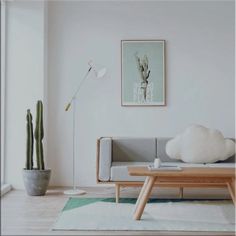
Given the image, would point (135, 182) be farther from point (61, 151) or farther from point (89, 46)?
point (89, 46)

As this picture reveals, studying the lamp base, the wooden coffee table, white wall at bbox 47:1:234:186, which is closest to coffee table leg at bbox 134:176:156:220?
the wooden coffee table

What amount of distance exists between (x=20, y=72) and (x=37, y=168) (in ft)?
3.92

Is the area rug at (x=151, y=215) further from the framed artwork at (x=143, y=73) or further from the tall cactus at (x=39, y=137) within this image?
the framed artwork at (x=143, y=73)

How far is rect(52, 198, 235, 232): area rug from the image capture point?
3.27 metres

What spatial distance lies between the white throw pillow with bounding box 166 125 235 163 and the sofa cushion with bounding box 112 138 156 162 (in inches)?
10.9

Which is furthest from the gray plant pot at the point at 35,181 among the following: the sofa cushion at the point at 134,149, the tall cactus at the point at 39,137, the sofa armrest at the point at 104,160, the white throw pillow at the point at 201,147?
the white throw pillow at the point at 201,147

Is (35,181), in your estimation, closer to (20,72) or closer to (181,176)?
(20,72)

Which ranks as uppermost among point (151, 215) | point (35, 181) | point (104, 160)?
point (104, 160)

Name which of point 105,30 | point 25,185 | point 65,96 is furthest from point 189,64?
point 25,185

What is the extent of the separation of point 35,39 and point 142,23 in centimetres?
135

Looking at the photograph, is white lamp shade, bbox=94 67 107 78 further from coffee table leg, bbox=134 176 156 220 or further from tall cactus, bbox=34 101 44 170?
coffee table leg, bbox=134 176 156 220

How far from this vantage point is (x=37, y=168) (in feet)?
15.5

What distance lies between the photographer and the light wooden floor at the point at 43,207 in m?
3.11

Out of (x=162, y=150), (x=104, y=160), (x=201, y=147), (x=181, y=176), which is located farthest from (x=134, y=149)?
(x=181, y=176)
